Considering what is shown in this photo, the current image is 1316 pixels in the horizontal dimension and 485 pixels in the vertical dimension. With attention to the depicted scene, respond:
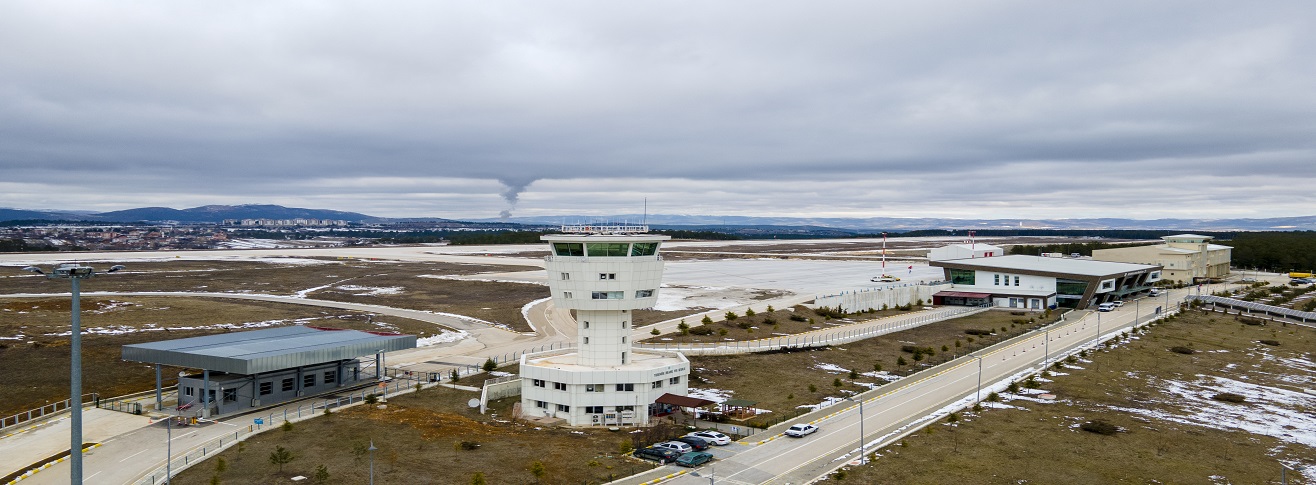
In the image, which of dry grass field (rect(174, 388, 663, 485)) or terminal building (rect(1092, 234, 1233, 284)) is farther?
terminal building (rect(1092, 234, 1233, 284))

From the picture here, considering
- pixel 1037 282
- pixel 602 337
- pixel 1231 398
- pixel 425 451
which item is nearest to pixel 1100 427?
pixel 1231 398

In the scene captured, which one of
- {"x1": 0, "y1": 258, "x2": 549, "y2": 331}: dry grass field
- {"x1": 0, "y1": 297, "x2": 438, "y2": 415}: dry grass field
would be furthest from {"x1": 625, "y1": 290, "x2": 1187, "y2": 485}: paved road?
{"x1": 0, "y1": 258, "x2": 549, "y2": 331}: dry grass field

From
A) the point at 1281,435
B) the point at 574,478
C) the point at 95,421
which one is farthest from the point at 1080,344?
the point at 95,421

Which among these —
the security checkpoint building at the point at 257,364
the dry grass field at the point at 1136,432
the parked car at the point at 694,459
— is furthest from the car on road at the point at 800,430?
the security checkpoint building at the point at 257,364

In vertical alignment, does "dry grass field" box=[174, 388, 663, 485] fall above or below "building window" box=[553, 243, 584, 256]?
below

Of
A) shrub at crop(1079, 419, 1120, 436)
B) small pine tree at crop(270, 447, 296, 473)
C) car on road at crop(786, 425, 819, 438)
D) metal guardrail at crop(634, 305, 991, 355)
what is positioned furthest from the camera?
metal guardrail at crop(634, 305, 991, 355)

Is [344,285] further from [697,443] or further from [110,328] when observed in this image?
[697,443]

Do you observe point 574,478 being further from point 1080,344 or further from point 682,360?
point 1080,344

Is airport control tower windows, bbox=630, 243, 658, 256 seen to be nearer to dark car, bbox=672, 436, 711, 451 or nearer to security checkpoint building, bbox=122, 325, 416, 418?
dark car, bbox=672, 436, 711, 451
